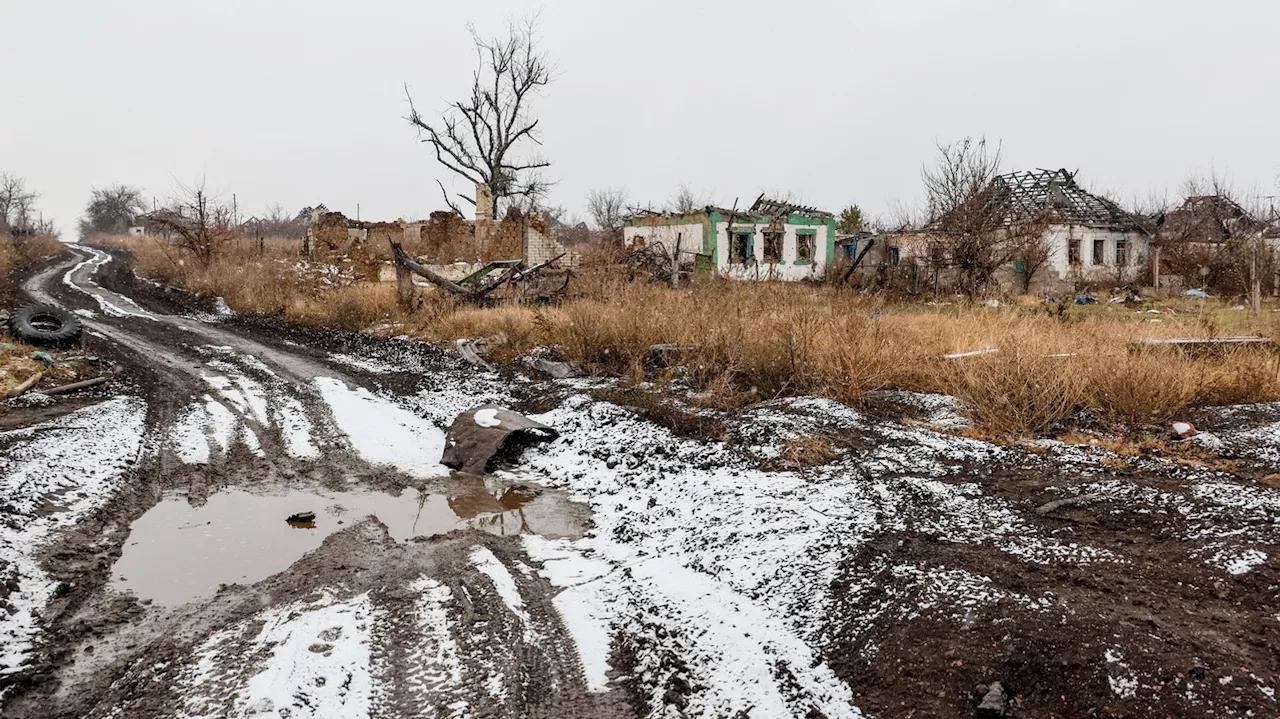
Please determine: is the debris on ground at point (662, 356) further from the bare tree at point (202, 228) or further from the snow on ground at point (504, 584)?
the bare tree at point (202, 228)

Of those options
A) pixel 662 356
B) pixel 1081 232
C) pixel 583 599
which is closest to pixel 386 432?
pixel 662 356

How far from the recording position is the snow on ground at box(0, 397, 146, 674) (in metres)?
3.67

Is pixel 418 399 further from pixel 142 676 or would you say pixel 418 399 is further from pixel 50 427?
pixel 142 676

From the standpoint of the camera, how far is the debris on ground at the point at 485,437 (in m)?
6.52

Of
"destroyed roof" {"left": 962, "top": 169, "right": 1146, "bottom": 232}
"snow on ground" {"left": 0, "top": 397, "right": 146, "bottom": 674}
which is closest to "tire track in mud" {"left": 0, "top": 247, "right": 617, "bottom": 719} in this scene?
"snow on ground" {"left": 0, "top": 397, "right": 146, "bottom": 674}

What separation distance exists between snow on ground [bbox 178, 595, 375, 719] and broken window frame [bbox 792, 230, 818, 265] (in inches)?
1060

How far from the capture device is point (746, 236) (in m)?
27.6

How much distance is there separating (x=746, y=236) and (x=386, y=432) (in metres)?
21.8

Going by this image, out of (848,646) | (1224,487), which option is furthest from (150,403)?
(1224,487)

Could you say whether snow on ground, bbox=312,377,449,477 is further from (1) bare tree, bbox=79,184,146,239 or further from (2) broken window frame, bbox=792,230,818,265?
(1) bare tree, bbox=79,184,146,239

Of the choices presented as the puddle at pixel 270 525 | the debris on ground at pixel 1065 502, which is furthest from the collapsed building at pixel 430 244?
the debris on ground at pixel 1065 502

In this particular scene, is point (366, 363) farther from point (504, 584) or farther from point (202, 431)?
point (504, 584)

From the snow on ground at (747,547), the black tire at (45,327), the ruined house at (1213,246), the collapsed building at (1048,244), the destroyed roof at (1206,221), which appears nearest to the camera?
the snow on ground at (747,547)

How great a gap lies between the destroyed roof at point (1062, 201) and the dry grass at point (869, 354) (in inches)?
733
